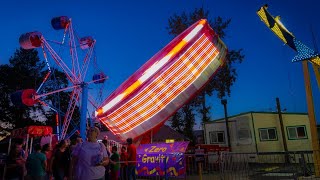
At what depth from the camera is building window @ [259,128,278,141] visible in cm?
2722

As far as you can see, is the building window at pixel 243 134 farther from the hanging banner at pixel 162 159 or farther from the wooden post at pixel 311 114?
→ the hanging banner at pixel 162 159

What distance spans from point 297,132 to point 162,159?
17.1 metres

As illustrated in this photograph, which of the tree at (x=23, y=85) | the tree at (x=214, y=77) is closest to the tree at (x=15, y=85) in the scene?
the tree at (x=23, y=85)

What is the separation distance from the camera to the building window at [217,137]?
2933cm

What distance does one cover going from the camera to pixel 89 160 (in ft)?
17.7

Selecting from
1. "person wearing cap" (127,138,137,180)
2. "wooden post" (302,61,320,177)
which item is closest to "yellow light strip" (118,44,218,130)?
"person wearing cap" (127,138,137,180)

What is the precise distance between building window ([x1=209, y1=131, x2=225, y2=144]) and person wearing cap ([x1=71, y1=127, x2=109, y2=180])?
24.8 meters

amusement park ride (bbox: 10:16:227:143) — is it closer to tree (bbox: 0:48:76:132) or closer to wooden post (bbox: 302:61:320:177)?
wooden post (bbox: 302:61:320:177)

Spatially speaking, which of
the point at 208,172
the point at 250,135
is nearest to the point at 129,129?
the point at 208,172

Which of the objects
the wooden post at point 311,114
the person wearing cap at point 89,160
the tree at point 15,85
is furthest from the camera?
the tree at point 15,85

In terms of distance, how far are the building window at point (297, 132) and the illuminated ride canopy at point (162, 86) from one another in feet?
54.3

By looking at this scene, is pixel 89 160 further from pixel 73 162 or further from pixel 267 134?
pixel 267 134

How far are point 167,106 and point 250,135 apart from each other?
667 inches

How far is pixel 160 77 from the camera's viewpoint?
12.0 meters
